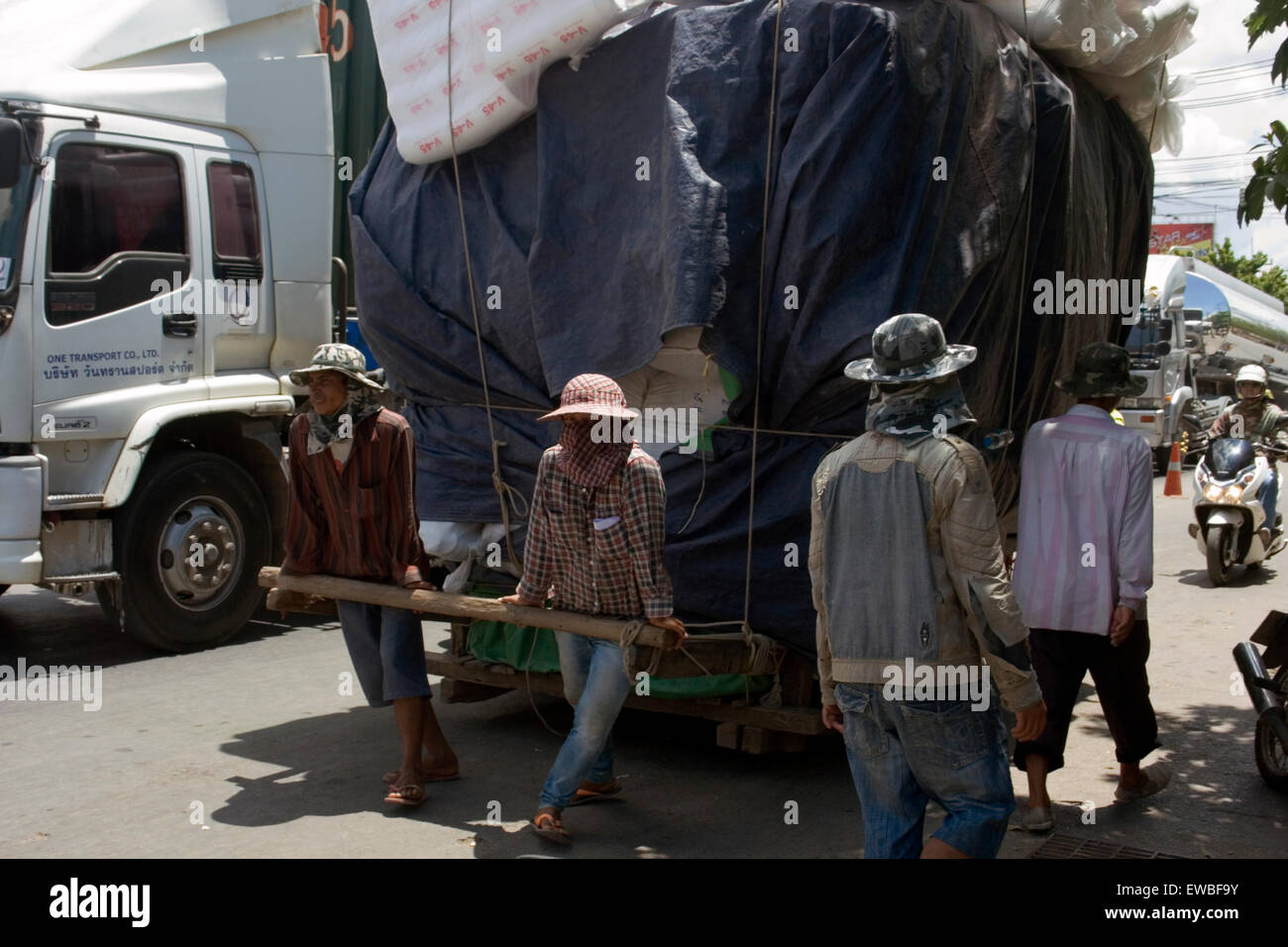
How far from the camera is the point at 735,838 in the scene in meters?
4.85

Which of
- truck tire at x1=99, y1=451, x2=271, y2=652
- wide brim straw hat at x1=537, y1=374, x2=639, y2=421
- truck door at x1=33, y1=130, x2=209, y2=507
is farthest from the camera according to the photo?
truck tire at x1=99, y1=451, x2=271, y2=652

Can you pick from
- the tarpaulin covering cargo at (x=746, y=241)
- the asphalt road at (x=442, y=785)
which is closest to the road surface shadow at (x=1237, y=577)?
the asphalt road at (x=442, y=785)

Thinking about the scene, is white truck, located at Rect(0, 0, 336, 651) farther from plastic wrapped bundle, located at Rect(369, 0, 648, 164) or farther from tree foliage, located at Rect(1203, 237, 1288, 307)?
tree foliage, located at Rect(1203, 237, 1288, 307)

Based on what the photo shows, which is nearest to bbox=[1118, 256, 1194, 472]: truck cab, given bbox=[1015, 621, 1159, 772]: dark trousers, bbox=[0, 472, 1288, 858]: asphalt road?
bbox=[0, 472, 1288, 858]: asphalt road

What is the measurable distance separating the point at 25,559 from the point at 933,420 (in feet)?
16.5

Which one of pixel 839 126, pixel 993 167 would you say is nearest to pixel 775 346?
pixel 839 126

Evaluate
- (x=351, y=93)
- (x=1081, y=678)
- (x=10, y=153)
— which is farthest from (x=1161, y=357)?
(x=10, y=153)

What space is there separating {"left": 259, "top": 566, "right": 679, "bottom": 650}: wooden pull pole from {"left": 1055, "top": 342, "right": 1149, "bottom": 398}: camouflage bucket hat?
70.8 inches

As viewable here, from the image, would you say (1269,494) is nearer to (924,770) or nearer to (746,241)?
(746,241)

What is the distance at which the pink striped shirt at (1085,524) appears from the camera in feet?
15.7

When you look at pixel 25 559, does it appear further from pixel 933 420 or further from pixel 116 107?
pixel 933 420

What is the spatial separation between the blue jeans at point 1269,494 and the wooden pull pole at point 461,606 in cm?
715

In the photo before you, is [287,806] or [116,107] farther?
[116,107]

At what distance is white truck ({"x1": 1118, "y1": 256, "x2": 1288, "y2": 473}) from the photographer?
17.3m
